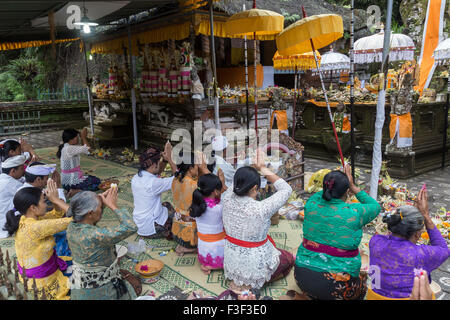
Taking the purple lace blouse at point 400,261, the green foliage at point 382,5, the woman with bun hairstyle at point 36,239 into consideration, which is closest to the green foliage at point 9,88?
the green foliage at point 382,5

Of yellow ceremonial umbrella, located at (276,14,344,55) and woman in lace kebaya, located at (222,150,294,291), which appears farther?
yellow ceremonial umbrella, located at (276,14,344,55)

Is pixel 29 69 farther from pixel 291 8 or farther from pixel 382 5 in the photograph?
pixel 382 5

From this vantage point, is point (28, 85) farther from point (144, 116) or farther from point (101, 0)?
point (101, 0)

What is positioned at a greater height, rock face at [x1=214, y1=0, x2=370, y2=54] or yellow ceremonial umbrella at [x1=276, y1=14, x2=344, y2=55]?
rock face at [x1=214, y1=0, x2=370, y2=54]

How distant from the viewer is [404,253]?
2.49 meters

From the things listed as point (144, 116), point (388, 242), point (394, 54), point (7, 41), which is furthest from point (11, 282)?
point (7, 41)

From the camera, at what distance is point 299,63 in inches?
304

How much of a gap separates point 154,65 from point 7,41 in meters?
5.00

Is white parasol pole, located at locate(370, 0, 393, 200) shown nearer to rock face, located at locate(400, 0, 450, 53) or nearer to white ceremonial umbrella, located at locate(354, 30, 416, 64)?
white ceremonial umbrella, located at locate(354, 30, 416, 64)

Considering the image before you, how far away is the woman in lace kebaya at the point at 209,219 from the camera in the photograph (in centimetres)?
352

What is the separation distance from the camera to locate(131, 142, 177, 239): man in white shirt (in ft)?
14.8

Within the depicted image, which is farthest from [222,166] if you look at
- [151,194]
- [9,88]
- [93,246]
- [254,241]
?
[9,88]

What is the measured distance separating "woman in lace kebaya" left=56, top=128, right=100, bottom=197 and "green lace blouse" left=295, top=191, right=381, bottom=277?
4.46 metres

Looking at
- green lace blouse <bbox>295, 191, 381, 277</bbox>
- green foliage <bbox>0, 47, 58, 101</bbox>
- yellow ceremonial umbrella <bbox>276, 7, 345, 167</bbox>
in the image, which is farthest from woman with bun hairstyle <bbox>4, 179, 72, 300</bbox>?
green foliage <bbox>0, 47, 58, 101</bbox>
